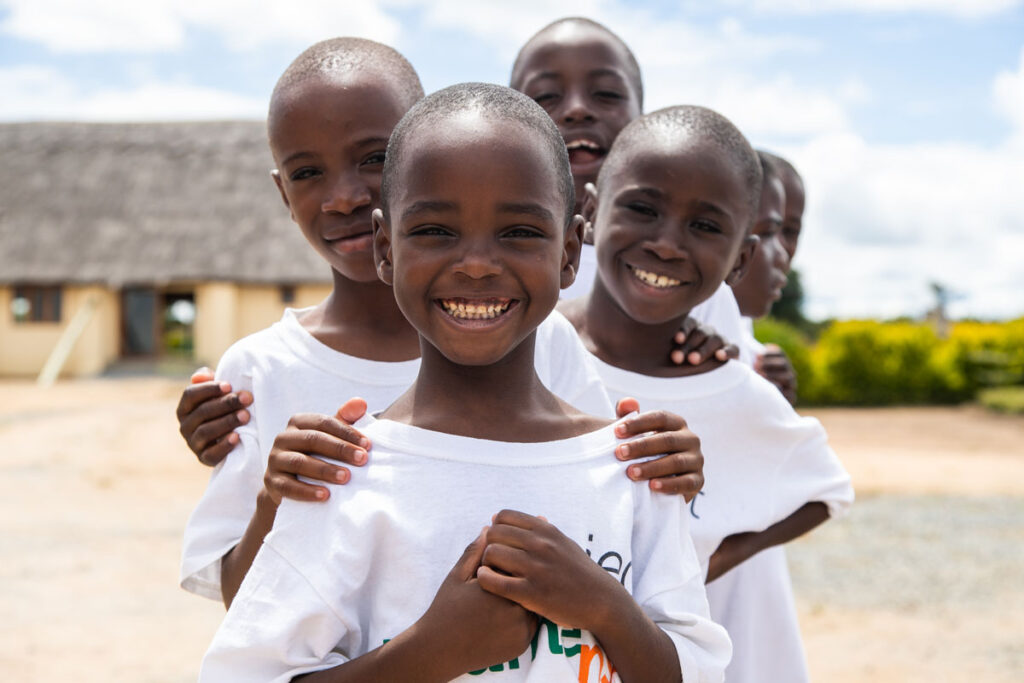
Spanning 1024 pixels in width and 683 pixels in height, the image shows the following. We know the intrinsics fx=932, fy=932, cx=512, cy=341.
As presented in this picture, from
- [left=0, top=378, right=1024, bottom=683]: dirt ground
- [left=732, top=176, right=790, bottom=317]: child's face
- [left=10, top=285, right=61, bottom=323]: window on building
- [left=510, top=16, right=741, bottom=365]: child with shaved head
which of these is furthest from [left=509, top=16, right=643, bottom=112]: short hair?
[left=10, top=285, right=61, bottom=323]: window on building

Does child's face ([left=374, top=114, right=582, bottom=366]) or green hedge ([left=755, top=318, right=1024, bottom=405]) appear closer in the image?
child's face ([left=374, top=114, right=582, bottom=366])

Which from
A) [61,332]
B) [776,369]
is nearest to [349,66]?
[776,369]

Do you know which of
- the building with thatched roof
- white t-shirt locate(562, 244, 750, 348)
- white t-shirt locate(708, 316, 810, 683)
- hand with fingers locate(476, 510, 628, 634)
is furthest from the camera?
the building with thatched roof

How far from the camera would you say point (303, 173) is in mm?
1982

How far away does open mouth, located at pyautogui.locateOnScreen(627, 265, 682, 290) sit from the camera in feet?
6.82

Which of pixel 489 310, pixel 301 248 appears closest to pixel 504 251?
pixel 489 310

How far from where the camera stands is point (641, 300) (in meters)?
2.09

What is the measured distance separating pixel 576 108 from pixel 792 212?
1.28m

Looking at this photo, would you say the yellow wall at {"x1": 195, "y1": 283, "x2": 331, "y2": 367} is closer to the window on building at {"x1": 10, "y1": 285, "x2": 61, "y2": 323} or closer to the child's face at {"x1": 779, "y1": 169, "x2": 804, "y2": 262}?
the window on building at {"x1": 10, "y1": 285, "x2": 61, "y2": 323}

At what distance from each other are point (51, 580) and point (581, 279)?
594 cm

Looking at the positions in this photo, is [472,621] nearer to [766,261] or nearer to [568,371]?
[568,371]

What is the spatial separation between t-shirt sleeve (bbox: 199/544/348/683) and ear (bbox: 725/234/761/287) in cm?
133

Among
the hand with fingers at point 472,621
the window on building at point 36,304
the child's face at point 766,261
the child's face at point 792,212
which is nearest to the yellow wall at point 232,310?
the window on building at point 36,304

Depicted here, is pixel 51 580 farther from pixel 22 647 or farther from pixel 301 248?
pixel 301 248
